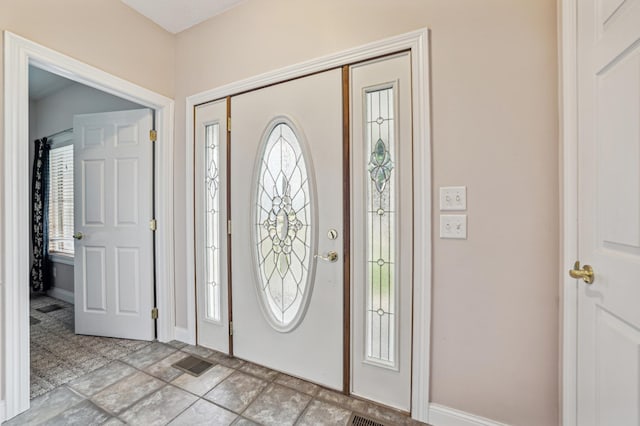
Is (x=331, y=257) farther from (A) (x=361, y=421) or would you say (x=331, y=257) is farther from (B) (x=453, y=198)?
(A) (x=361, y=421)

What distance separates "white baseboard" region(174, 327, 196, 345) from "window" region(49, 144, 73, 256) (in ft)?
7.14

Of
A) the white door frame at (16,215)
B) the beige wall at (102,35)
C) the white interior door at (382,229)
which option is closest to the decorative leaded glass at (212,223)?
the beige wall at (102,35)

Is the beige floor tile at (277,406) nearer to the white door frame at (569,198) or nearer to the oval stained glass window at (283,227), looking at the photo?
the oval stained glass window at (283,227)

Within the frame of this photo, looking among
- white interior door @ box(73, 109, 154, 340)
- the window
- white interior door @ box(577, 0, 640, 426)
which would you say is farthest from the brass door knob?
the window

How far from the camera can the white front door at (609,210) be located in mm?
822

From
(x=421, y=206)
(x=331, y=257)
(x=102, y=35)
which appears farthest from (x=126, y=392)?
(x=102, y=35)

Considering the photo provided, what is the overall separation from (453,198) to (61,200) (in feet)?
14.7

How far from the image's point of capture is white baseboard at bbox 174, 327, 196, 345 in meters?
2.29

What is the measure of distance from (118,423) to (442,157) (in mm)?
2248

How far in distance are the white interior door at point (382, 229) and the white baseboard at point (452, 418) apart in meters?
0.15

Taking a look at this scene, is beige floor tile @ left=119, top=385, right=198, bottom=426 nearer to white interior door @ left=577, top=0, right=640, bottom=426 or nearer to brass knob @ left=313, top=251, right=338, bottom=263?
brass knob @ left=313, top=251, right=338, bottom=263

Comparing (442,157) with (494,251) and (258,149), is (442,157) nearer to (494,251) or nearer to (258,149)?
(494,251)

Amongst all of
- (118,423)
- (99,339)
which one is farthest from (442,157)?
(99,339)

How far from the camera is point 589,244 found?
3.34ft
